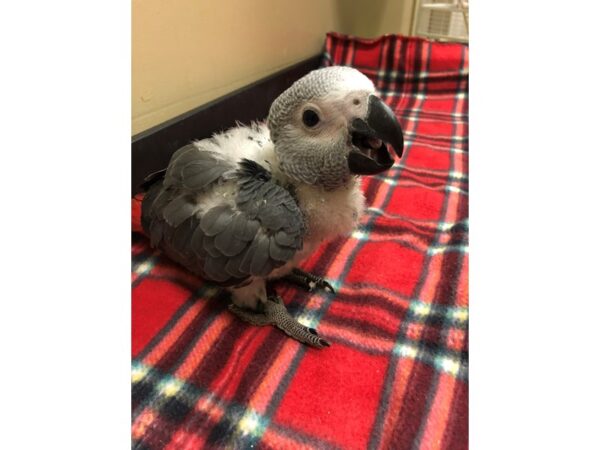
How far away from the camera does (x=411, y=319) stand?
85 centimetres

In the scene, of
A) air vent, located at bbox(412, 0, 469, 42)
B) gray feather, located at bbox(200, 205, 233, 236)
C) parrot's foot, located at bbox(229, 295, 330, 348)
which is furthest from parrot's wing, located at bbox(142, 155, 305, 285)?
air vent, located at bbox(412, 0, 469, 42)

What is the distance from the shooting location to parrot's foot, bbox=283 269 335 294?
938 mm

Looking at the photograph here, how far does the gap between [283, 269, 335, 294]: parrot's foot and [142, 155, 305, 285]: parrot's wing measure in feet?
0.74

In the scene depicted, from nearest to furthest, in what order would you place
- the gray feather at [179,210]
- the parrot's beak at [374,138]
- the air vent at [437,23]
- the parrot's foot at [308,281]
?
the parrot's beak at [374,138] < the gray feather at [179,210] < the parrot's foot at [308,281] < the air vent at [437,23]

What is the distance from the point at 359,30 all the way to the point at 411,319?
83.4 inches

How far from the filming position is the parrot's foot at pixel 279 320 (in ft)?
2.60

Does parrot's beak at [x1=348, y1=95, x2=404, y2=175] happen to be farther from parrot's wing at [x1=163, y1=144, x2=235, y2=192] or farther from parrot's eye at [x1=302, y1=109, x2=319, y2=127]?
parrot's wing at [x1=163, y1=144, x2=235, y2=192]

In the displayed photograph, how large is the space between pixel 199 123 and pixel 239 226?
0.61 m

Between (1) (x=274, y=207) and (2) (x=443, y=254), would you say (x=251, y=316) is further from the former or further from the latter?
(2) (x=443, y=254)

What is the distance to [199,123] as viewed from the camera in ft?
3.82

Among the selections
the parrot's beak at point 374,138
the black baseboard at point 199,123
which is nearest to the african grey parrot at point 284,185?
the parrot's beak at point 374,138

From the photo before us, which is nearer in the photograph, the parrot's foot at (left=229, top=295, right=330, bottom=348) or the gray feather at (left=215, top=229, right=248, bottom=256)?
the gray feather at (left=215, top=229, right=248, bottom=256)

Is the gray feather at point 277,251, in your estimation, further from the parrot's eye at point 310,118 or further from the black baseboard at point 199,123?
the black baseboard at point 199,123

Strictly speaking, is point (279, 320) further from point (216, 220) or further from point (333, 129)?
point (333, 129)
